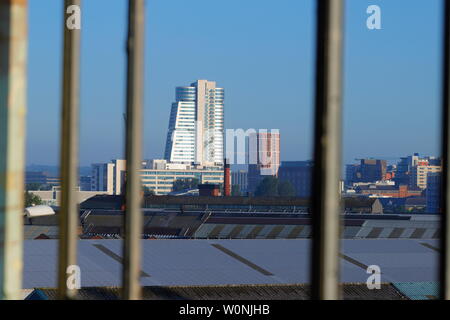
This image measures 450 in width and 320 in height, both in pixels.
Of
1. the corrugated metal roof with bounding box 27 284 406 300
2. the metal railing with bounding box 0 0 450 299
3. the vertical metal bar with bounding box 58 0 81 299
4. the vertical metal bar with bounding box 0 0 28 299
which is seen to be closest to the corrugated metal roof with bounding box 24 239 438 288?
the corrugated metal roof with bounding box 27 284 406 300

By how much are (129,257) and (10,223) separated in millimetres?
1578

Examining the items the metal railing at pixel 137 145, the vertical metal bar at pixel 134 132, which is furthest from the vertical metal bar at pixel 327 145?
the vertical metal bar at pixel 134 132

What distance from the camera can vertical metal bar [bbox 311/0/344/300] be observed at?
763 cm

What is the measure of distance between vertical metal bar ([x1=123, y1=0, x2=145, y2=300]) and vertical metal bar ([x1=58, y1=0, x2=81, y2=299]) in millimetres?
1155

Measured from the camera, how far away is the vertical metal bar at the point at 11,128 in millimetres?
8133

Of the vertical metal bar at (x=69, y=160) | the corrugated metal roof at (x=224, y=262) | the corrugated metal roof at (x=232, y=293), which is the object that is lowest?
the corrugated metal roof at (x=232, y=293)

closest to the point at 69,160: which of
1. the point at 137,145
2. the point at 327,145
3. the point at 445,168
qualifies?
the point at 137,145

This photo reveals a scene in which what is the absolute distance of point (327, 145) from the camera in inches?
301

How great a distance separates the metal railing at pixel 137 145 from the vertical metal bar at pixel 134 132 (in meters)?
0.01

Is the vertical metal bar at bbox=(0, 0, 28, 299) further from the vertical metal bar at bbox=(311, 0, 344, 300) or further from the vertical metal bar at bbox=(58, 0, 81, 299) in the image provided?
the vertical metal bar at bbox=(311, 0, 344, 300)

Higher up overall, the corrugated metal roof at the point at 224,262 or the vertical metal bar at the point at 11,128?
the vertical metal bar at the point at 11,128

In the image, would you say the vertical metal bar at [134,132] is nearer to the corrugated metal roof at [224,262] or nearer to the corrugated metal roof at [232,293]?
the corrugated metal roof at [232,293]

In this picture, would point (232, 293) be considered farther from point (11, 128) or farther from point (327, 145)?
point (327, 145)
